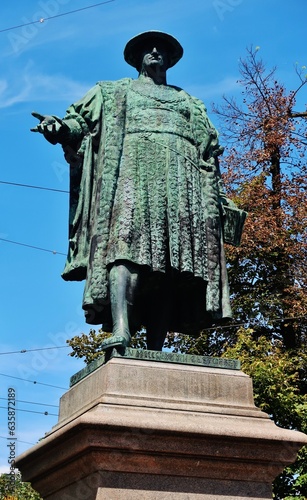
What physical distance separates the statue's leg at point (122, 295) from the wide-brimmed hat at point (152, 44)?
6.94 feet

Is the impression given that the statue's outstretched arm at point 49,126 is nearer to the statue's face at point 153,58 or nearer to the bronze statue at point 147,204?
the bronze statue at point 147,204

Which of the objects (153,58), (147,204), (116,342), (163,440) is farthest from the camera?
(153,58)

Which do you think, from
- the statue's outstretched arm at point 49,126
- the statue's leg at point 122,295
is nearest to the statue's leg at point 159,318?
the statue's leg at point 122,295

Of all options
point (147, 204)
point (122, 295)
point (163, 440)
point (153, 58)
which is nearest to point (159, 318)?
point (122, 295)

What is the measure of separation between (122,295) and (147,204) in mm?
837

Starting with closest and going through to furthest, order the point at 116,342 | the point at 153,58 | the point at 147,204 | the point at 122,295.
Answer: the point at 116,342 < the point at 122,295 < the point at 147,204 < the point at 153,58

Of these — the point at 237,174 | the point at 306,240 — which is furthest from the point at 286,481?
the point at 237,174

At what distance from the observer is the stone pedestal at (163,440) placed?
633cm

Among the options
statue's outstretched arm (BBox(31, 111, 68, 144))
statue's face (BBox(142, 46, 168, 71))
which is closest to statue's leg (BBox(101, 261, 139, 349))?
statue's outstretched arm (BBox(31, 111, 68, 144))

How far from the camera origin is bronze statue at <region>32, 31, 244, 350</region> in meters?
7.51

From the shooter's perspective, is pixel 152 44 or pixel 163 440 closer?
pixel 163 440

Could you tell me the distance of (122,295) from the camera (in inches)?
287

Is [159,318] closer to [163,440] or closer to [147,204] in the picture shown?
[147,204]

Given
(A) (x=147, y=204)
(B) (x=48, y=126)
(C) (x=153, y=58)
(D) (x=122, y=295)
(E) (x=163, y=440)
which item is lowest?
(E) (x=163, y=440)
